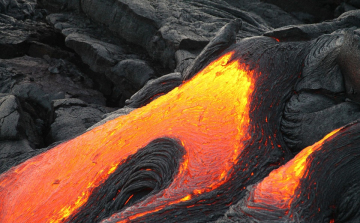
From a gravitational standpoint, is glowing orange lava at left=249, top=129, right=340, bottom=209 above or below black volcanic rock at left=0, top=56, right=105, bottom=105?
above

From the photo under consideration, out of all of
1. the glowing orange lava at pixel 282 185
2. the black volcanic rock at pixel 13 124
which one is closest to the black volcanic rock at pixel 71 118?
the black volcanic rock at pixel 13 124

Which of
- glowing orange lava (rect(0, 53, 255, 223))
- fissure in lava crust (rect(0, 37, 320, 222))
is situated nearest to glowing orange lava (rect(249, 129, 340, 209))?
fissure in lava crust (rect(0, 37, 320, 222))

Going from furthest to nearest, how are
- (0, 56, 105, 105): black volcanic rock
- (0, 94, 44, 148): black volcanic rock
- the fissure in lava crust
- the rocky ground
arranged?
(0, 56, 105, 105): black volcanic rock < the rocky ground < (0, 94, 44, 148): black volcanic rock < the fissure in lava crust

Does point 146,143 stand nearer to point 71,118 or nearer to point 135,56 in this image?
point 71,118

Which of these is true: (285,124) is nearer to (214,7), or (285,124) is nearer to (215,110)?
(215,110)

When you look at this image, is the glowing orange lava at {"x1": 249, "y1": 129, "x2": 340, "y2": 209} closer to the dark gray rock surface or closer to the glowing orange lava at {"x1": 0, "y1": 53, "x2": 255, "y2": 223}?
the glowing orange lava at {"x1": 0, "y1": 53, "x2": 255, "y2": 223}

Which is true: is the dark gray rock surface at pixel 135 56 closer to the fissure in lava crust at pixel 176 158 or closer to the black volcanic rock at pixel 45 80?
the black volcanic rock at pixel 45 80
